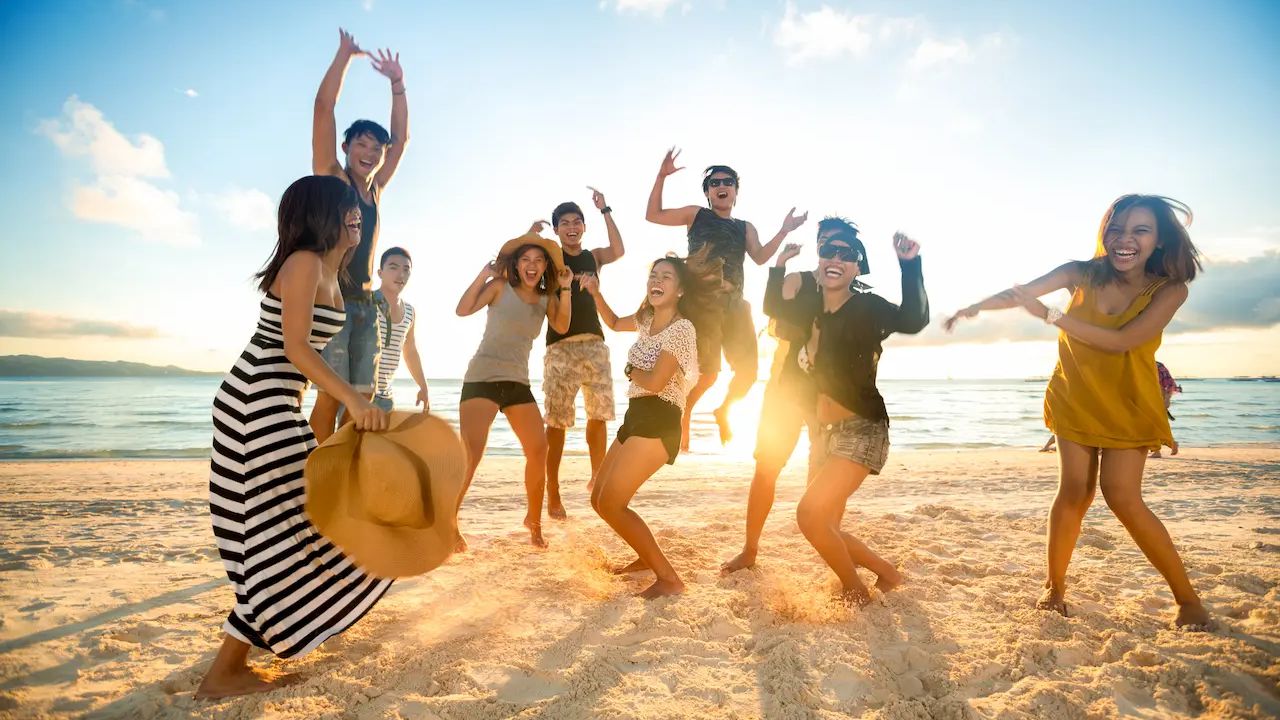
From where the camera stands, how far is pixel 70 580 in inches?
165

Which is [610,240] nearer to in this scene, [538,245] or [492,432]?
[538,245]

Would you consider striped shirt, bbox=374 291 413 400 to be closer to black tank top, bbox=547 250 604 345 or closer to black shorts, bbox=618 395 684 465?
black tank top, bbox=547 250 604 345

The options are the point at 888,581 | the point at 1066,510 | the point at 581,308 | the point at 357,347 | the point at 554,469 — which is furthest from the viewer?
the point at 554,469

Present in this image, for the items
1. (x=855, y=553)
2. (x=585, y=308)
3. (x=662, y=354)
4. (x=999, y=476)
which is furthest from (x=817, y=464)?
(x=999, y=476)

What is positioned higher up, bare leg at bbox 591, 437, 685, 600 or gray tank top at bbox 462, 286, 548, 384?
gray tank top at bbox 462, 286, 548, 384

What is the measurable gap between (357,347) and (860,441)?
12.3ft

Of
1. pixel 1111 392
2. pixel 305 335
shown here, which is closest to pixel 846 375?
pixel 1111 392

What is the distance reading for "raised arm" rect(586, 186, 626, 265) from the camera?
5.97 meters

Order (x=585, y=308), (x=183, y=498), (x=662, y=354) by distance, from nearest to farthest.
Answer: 1. (x=662, y=354)
2. (x=585, y=308)
3. (x=183, y=498)

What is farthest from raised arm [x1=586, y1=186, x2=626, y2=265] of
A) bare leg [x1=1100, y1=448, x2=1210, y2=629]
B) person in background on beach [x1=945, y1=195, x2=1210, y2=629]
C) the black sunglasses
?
bare leg [x1=1100, y1=448, x2=1210, y2=629]

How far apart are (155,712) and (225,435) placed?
3.81 ft

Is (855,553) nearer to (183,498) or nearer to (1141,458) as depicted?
(1141,458)

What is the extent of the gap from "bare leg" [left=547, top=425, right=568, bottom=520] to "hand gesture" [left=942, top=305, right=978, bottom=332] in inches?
137

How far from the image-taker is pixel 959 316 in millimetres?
3705
